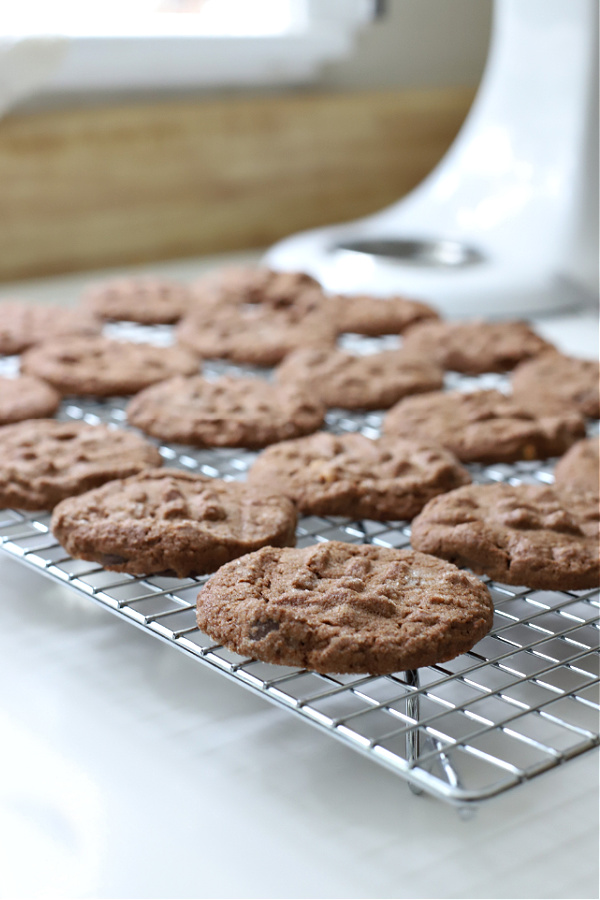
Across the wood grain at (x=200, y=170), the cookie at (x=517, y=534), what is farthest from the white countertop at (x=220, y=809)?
the wood grain at (x=200, y=170)

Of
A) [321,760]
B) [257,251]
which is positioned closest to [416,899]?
[321,760]

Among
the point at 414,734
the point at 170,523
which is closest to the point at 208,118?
the point at 170,523

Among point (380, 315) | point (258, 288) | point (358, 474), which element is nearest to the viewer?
point (358, 474)

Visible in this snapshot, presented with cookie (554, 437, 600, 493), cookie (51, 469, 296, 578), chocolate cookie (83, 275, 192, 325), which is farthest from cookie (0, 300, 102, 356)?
cookie (554, 437, 600, 493)

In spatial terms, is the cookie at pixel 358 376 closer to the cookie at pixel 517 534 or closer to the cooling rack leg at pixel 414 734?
the cookie at pixel 517 534

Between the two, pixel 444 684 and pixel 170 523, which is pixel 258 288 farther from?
pixel 444 684

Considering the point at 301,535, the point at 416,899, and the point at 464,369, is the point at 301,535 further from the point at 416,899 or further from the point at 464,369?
the point at 464,369
